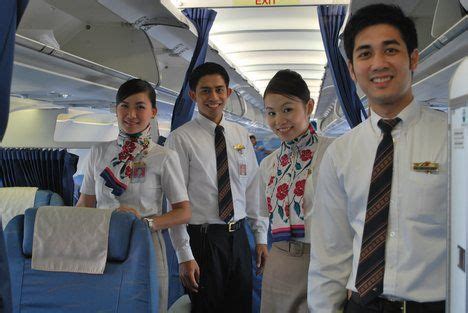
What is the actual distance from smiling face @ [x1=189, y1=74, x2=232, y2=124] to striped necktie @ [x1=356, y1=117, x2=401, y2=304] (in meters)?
1.68

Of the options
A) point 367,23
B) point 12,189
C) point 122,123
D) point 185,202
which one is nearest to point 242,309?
point 185,202

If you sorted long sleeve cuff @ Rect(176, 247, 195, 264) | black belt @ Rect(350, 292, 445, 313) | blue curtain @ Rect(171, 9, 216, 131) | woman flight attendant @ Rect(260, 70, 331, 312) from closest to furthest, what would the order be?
black belt @ Rect(350, 292, 445, 313), woman flight attendant @ Rect(260, 70, 331, 312), long sleeve cuff @ Rect(176, 247, 195, 264), blue curtain @ Rect(171, 9, 216, 131)

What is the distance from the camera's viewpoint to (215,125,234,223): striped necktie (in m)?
3.00

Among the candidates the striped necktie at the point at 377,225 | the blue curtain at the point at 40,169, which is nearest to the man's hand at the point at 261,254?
the blue curtain at the point at 40,169

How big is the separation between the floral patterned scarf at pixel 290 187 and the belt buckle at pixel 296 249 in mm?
47

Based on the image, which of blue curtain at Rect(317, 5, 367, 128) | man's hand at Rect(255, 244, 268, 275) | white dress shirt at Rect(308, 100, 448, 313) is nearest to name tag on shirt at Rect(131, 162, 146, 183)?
man's hand at Rect(255, 244, 268, 275)

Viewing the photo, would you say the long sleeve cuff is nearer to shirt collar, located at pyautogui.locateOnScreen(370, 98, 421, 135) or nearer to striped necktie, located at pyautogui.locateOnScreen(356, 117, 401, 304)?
striped necktie, located at pyautogui.locateOnScreen(356, 117, 401, 304)

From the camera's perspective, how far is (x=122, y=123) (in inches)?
111

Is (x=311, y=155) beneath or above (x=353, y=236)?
above

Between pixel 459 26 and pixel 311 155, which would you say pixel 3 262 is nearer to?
pixel 311 155

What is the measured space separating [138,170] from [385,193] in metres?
1.59

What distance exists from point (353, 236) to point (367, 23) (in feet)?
2.62

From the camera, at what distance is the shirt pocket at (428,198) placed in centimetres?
149

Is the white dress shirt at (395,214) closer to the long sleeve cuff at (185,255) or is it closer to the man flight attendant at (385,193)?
the man flight attendant at (385,193)
